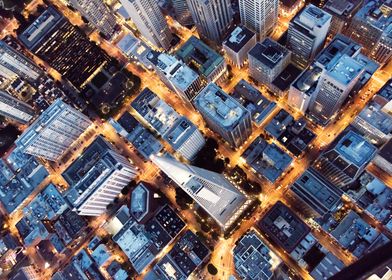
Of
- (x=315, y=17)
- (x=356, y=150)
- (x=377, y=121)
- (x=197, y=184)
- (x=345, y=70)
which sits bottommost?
(x=356, y=150)

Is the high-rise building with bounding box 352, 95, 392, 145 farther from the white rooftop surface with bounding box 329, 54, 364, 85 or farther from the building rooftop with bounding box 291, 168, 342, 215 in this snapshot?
the building rooftop with bounding box 291, 168, 342, 215

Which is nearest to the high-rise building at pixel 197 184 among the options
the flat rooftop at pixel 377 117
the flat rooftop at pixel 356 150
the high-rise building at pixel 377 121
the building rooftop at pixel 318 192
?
the building rooftop at pixel 318 192

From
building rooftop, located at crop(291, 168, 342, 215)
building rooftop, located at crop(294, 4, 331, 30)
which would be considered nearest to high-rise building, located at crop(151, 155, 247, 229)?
building rooftop, located at crop(291, 168, 342, 215)

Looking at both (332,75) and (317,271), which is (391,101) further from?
(317,271)

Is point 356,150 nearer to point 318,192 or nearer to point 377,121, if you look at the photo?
point 377,121

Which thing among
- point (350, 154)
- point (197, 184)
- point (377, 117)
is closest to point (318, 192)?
point (350, 154)

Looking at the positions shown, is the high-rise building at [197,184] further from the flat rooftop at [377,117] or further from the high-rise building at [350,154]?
the flat rooftop at [377,117]
